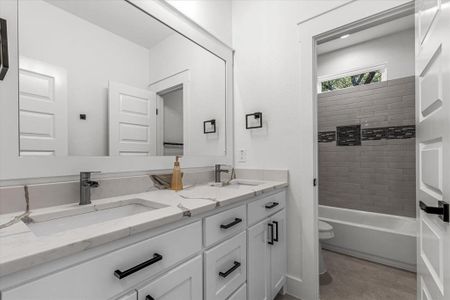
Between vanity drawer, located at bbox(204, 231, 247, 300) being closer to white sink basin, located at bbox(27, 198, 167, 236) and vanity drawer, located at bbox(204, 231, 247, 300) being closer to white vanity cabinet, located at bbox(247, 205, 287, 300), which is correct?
white vanity cabinet, located at bbox(247, 205, 287, 300)

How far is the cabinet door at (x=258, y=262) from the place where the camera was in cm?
128

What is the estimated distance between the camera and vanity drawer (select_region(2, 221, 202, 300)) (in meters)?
0.52

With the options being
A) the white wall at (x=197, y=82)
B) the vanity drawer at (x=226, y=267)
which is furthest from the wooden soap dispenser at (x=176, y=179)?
the vanity drawer at (x=226, y=267)

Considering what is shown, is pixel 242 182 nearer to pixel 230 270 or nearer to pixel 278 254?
pixel 278 254

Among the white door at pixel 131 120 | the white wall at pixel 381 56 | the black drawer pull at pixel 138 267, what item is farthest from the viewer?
the white wall at pixel 381 56

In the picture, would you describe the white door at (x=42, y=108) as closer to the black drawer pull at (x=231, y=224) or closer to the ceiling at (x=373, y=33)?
the black drawer pull at (x=231, y=224)

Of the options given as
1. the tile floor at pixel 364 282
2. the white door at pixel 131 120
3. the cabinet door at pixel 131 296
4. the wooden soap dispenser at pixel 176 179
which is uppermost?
the white door at pixel 131 120

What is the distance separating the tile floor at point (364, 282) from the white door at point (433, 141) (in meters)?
0.71

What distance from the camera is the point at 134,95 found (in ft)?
4.47

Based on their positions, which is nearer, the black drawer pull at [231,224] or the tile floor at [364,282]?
the black drawer pull at [231,224]

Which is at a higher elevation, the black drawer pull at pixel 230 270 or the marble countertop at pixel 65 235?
the marble countertop at pixel 65 235

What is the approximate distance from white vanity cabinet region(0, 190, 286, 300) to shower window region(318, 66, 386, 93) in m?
2.52

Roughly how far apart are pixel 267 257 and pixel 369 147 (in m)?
2.18

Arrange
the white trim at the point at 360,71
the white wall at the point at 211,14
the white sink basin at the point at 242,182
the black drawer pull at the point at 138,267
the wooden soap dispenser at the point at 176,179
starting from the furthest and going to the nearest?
the white trim at the point at 360,71 → the white sink basin at the point at 242,182 → the white wall at the point at 211,14 → the wooden soap dispenser at the point at 176,179 → the black drawer pull at the point at 138,267
